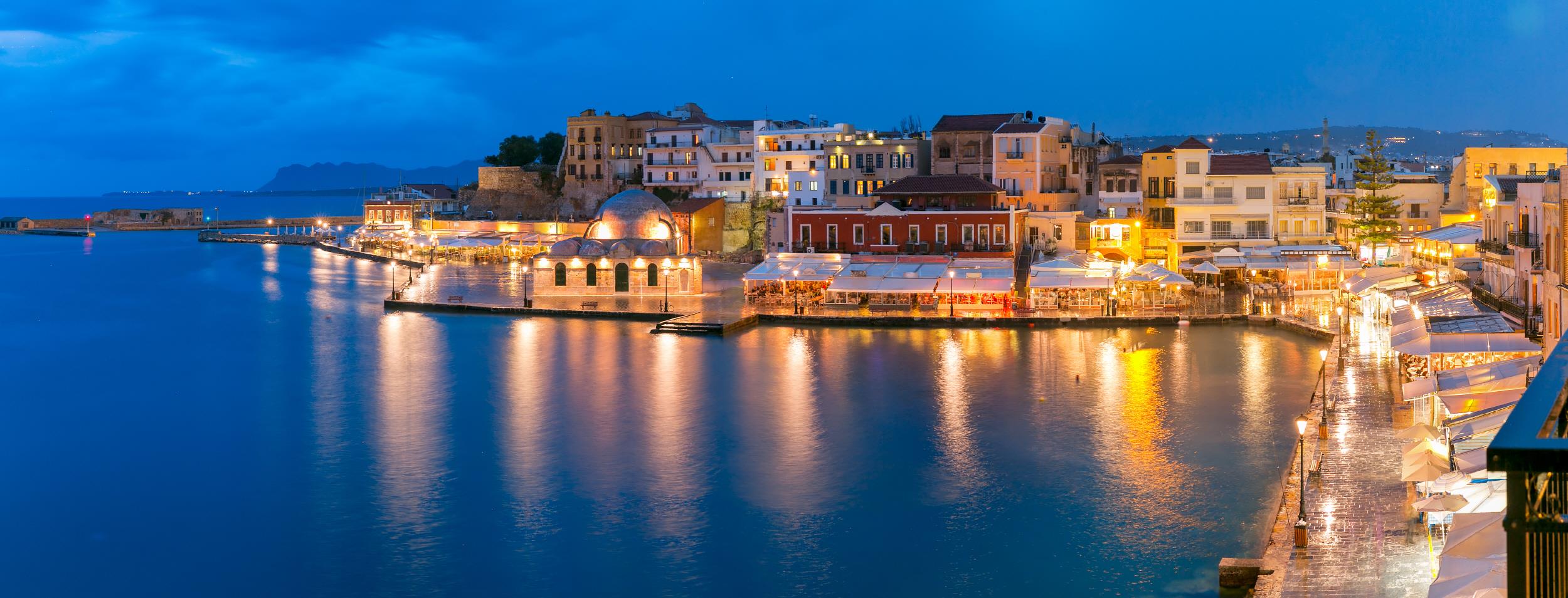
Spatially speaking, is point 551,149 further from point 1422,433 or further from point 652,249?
point 1422,433

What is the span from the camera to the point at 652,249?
163ft

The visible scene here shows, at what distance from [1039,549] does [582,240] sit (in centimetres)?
3521

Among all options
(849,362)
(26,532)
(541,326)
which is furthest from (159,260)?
(26,532)

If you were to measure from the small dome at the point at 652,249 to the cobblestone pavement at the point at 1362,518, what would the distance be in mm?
29275

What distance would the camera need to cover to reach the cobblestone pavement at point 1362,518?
13.9 m

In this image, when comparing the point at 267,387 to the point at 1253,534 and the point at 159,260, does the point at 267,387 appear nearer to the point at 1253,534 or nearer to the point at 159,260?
the point at 1253,534

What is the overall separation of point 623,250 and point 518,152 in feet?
151

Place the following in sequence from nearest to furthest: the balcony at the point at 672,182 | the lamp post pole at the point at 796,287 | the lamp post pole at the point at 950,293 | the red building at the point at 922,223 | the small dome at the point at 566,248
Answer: the lamp post pole at the point at 950,293
the lamp post pole at the point at 796,287
the small dome at the point at 566,248
the red building at the point at 922,223
the balcony at the point at 672,182

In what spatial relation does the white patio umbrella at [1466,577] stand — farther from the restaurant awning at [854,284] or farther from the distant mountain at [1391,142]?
the distant mountain at [1391,142]

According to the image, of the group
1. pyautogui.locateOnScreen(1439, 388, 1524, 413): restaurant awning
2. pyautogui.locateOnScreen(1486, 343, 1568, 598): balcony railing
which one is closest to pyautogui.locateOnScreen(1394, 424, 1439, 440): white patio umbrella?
pyautogui.locateOnScreen(1439, 388, 1524, 413): restaurant awning

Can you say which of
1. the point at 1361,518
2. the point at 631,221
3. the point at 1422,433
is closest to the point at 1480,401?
the point at 1422,433

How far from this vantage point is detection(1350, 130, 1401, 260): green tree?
51.3 metres

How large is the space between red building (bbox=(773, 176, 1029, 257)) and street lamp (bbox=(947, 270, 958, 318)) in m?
6.03

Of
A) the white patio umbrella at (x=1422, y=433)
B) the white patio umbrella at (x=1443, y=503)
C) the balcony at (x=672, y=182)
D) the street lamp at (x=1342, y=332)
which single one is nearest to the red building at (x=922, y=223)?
the street lamp at (x=1342, y=332)
